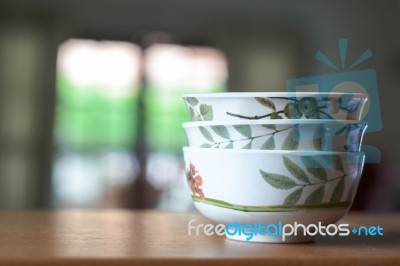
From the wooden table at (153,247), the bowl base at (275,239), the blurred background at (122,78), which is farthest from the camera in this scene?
the blurred background at (122,78)

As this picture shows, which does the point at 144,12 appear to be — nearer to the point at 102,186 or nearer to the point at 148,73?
the point at 148,73

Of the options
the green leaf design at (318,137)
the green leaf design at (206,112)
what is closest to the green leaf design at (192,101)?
the green leaf design at (206,112)

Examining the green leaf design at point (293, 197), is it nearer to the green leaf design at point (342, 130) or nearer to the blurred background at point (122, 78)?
the green leaf design at point (342, 130)

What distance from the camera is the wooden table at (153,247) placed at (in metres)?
0.41

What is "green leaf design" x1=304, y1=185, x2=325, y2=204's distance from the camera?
1.62ft

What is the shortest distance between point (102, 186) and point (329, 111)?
410 centimetres

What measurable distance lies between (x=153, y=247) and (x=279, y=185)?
0.12 metres

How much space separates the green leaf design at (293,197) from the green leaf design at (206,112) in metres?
0.10

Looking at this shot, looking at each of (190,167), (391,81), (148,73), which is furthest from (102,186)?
(190,167)

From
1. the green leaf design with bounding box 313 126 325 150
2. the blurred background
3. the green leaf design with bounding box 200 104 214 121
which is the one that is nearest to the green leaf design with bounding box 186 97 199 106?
the green leaf design with bounding box 200 104 214 121

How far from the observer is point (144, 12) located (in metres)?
4.57

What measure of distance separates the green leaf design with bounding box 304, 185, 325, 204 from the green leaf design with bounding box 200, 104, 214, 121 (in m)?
0.11

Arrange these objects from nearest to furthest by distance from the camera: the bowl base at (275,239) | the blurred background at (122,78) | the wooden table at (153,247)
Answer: the wooden table at (153,247) → the bowl base at (275,239) → the blurred background at (122,78)

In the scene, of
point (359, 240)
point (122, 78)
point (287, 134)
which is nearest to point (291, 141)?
point (287, 134)
